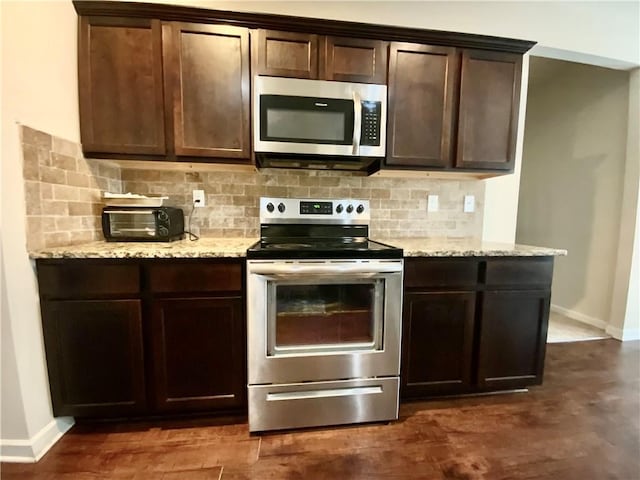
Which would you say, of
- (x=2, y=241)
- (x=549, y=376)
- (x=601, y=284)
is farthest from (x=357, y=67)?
(x=601, y=284)

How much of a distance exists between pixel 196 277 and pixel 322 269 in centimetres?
62

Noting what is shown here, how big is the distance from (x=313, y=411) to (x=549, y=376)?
174cm

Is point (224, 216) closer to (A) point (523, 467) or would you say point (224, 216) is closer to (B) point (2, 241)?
(B) point (2, 241)

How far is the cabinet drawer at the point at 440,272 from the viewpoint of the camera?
1673 millimetres

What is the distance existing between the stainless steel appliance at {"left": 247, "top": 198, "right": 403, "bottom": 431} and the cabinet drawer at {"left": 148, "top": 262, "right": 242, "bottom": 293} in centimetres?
11

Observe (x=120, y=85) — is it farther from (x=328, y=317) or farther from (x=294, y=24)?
(x=328, y=317)

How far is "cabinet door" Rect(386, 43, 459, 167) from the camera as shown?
183 cm

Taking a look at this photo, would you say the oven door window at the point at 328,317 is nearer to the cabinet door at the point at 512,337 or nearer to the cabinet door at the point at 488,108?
the cabinet door at the point at 512,337

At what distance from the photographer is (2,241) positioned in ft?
4.11

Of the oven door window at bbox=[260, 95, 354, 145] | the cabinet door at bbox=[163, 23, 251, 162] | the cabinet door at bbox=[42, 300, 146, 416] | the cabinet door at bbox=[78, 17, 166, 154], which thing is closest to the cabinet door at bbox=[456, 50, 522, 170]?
the oven door window at bbox=[260, 95, 354, 145]

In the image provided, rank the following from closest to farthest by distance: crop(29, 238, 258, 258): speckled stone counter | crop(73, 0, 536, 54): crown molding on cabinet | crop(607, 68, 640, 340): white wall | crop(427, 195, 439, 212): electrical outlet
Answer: crop(29, 238, 258, 258): speckled stone counter, crop(73, 0, 536, 54): crown molding on cabinet, crop(427, 195, 439, 212): electrical outlet, crop(607, 68, 640, 340): white wall

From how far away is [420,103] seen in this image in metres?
1.88

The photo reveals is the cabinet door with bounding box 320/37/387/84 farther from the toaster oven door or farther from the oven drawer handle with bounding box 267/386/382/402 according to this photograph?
the oven drawer handle with bounding box 267/386/382/402

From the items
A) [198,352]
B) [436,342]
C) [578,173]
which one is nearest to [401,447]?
[436,342]
